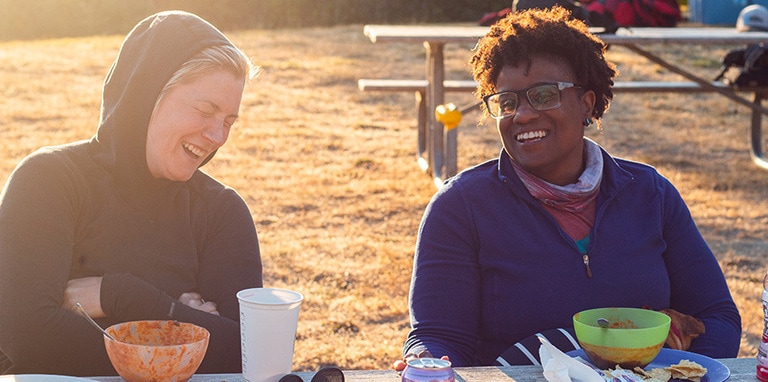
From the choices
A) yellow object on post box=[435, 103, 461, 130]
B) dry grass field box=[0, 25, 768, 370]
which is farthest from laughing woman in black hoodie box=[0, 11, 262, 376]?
yellow object on post box=[435, 103, 461, 130]

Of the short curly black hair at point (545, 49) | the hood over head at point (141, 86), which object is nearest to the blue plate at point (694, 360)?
the short curly black hair at point (545, 49)

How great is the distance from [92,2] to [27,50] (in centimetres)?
251

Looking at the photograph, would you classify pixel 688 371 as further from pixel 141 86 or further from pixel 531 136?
pixel 141 86

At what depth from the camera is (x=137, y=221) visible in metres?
2.30

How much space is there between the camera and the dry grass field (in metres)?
4.91

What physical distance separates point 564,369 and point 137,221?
1103 mm

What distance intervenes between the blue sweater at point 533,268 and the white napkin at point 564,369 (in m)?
0.56

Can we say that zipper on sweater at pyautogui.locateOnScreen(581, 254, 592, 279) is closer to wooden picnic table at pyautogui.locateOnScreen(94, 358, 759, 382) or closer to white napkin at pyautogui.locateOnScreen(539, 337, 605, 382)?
Answer: wooden picnic table at pyautogui.locateOnScreen(94, 358, 759, 382)

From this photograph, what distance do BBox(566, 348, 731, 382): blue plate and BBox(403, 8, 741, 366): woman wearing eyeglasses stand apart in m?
0.37

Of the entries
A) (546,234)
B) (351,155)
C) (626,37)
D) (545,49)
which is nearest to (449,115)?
(626,37)

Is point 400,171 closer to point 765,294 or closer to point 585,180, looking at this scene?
point 585,180

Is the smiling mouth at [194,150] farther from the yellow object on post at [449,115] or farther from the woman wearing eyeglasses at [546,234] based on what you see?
the yellow object on post at [449,115]

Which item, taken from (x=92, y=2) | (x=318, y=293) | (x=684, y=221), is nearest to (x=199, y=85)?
(x=684, y=221)

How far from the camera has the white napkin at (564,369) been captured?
1653mm
